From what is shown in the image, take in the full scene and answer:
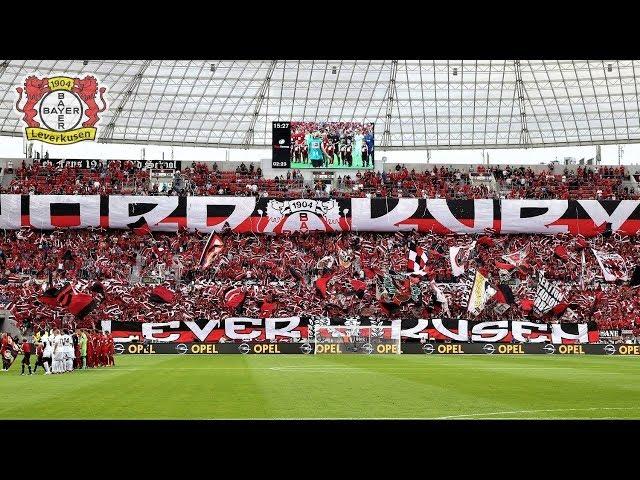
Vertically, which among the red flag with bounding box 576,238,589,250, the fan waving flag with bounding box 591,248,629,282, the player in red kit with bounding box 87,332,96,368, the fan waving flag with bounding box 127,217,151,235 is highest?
the fan waving flag with bounding box 127,217,151,235

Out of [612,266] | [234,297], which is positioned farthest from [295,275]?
[612,266]

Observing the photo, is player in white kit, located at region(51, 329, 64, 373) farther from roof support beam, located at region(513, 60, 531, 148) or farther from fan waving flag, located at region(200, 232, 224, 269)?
roof support beam, located at region(513, 60, 531, 148)

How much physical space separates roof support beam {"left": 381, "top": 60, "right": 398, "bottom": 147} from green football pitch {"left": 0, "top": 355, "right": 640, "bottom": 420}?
3736 cm

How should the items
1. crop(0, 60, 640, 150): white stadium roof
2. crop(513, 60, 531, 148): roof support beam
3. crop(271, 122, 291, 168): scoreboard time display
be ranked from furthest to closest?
crop(513, 60, 531, 148): roof support beam, crop(0, 60, 640, 150): white stadium roof, crop(271, 122, 291, 168): scoreboard time display

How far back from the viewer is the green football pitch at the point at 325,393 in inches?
A: 691

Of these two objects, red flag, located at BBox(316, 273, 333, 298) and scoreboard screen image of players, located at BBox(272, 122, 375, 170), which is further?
scoreboard screen image of players, located at BBox(272, 122, 375, 170)

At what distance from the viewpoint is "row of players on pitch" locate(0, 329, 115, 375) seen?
30.5 metres

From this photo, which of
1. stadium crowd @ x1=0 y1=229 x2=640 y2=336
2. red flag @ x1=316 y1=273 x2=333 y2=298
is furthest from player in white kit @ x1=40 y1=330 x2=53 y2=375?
red flag @ x1=316 y1=273 x2=333 y2=298

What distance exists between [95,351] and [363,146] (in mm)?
34042

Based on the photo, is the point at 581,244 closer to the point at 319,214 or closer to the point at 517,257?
the point at 517,257

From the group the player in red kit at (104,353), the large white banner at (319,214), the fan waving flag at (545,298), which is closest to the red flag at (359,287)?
the large white banner at (319,214)

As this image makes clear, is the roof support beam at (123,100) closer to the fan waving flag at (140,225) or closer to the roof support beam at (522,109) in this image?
the fan waving flag at (140,225)

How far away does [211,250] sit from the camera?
5794 centimetres
